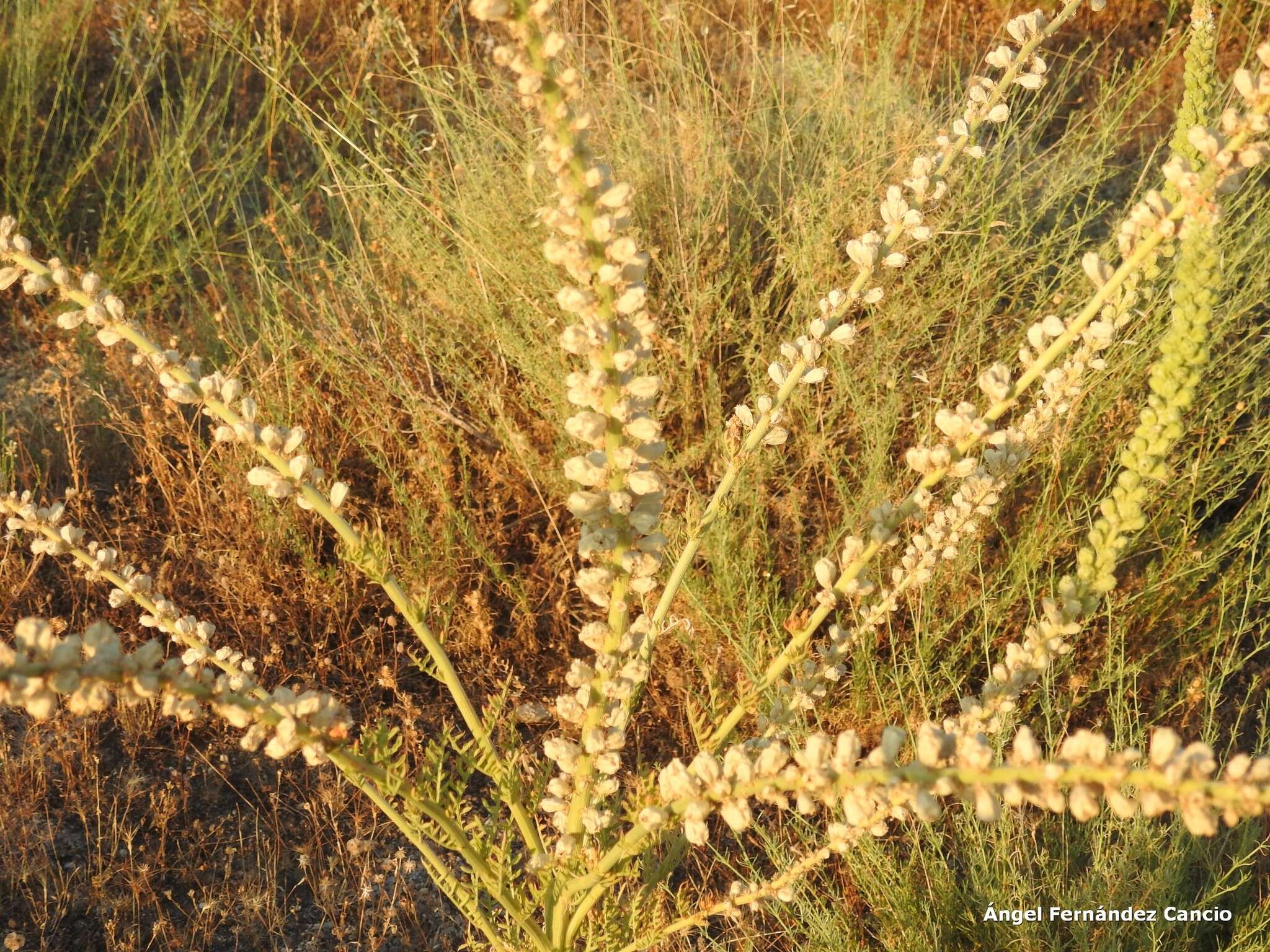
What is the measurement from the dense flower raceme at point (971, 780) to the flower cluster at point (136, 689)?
1.07 feet

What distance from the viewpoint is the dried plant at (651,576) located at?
796 millimetres

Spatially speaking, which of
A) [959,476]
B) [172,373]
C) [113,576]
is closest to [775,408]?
[959,476]

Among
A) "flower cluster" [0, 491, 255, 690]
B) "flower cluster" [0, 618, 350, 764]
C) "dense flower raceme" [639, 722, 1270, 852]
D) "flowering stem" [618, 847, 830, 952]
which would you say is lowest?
"flowering stem" [618, 847, 830, 952]

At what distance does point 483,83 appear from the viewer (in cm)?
450

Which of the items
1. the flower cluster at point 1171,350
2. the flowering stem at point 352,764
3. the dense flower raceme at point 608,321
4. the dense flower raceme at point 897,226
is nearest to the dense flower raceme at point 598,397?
the dense flower raceme at point 608,321

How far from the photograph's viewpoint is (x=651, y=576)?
1204 mm

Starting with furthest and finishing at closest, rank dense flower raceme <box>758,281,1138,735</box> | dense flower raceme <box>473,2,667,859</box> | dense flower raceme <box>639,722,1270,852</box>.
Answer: dense flower raceme <box>758,281,1138,735</box>
dense flower raceme <box>473,2,667,859</box>
dense flower raceme <box>639,722,1270,852</box>

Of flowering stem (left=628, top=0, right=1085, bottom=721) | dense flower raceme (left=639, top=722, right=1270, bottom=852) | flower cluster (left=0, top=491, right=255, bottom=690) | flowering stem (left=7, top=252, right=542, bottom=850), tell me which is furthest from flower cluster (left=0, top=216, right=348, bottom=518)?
dense flower raceme (left=639, top=722, right=1270, bottom=852)

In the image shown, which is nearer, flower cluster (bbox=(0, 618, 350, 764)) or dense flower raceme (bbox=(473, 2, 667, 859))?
flower cluster (bbox=(0, 618, 350, 764))

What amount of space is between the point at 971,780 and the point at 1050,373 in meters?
0.62

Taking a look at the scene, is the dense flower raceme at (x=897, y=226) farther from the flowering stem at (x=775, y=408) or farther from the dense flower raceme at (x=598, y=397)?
the dense flower raceme at (x=598, y=397)

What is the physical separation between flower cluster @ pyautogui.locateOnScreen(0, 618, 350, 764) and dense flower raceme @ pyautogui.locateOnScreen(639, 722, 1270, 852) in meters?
0.32

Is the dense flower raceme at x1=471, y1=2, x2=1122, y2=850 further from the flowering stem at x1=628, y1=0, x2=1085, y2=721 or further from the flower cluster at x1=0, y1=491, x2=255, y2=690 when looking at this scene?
the flower cluster at x1=0, y1=491, x2=255, y2=690

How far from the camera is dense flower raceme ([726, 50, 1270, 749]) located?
3.12 feet
